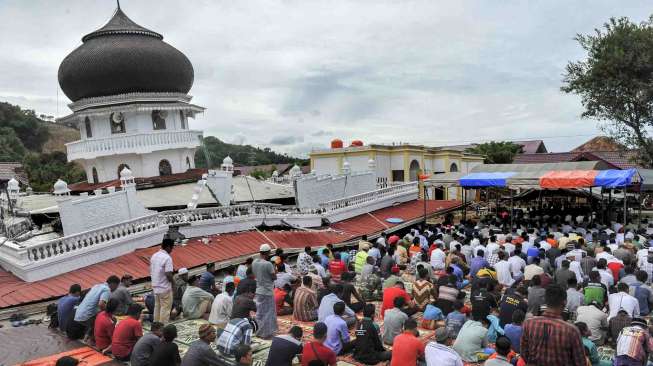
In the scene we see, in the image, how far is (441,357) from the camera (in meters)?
5.49

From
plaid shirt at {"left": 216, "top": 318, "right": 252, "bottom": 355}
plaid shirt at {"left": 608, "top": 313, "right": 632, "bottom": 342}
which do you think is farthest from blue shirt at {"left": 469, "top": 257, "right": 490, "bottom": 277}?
plaid shirt at {"left": 216, "top": 318, "right": 252, "bottom": 355}

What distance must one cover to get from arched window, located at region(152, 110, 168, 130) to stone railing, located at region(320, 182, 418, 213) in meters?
8.63

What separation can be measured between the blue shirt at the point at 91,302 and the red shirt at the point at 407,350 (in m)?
5.17

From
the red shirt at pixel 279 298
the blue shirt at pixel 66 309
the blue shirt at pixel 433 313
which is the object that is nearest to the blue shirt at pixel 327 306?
the blue shirt at pixel 433 313

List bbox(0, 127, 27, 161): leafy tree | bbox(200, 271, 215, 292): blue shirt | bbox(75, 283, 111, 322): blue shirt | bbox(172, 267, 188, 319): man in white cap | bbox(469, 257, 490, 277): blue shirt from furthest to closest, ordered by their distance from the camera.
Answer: bbox(0, 127, 27, 161): leafy tree
bbox(469, 257, 490, 277): blue shirt
bbox(200, 271, 215, 292): blue shirt
bbox(172, 267, 188, 319): man in white cap
bbox(75, 283, 111, 322): blue shirt

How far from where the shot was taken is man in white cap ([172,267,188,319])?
31.0ft

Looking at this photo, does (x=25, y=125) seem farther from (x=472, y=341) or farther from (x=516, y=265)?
(x=472, y=341)

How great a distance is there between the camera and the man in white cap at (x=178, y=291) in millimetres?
9461

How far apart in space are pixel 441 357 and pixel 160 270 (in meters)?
5.42

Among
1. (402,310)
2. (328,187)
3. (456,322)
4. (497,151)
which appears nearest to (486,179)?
(328,187)

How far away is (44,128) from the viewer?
7731 centimetres

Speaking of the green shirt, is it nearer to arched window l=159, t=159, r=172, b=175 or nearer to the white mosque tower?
the white mosque tower

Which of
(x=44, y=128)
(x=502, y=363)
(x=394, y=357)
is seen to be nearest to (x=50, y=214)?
(x=394, y=357)

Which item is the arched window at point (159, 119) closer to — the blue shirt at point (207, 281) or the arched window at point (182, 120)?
the arched window at point (182, 120)
